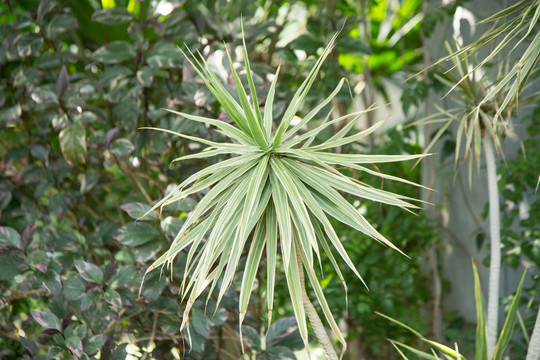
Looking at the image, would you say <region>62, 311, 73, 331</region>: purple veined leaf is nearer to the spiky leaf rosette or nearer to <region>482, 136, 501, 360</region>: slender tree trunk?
the spiky leaf rosette

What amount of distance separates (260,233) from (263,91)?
0.65 metres

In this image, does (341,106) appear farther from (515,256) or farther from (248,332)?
(248,332)

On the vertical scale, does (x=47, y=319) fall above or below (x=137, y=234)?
below

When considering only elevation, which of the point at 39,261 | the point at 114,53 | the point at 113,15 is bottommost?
the point at 39,261

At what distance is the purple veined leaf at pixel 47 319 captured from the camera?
4.87 ft

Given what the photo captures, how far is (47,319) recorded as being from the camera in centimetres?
150

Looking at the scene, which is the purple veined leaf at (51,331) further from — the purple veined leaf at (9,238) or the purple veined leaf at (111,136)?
the purple veined leaf at (111,136)

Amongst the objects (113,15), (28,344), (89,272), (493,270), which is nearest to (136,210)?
(89,272)

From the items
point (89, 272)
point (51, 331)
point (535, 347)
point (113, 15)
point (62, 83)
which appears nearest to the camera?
point (535, 347)

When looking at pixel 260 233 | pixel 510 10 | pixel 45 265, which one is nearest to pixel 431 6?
pixel 510 10

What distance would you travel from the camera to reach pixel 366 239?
7.27 feet

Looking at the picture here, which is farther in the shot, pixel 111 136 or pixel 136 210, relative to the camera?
pixel 111 136

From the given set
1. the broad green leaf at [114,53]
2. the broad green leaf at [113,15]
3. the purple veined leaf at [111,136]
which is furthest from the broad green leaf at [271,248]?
the broad green leaf at [113,15]

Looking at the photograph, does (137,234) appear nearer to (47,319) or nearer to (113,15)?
(47,319)
